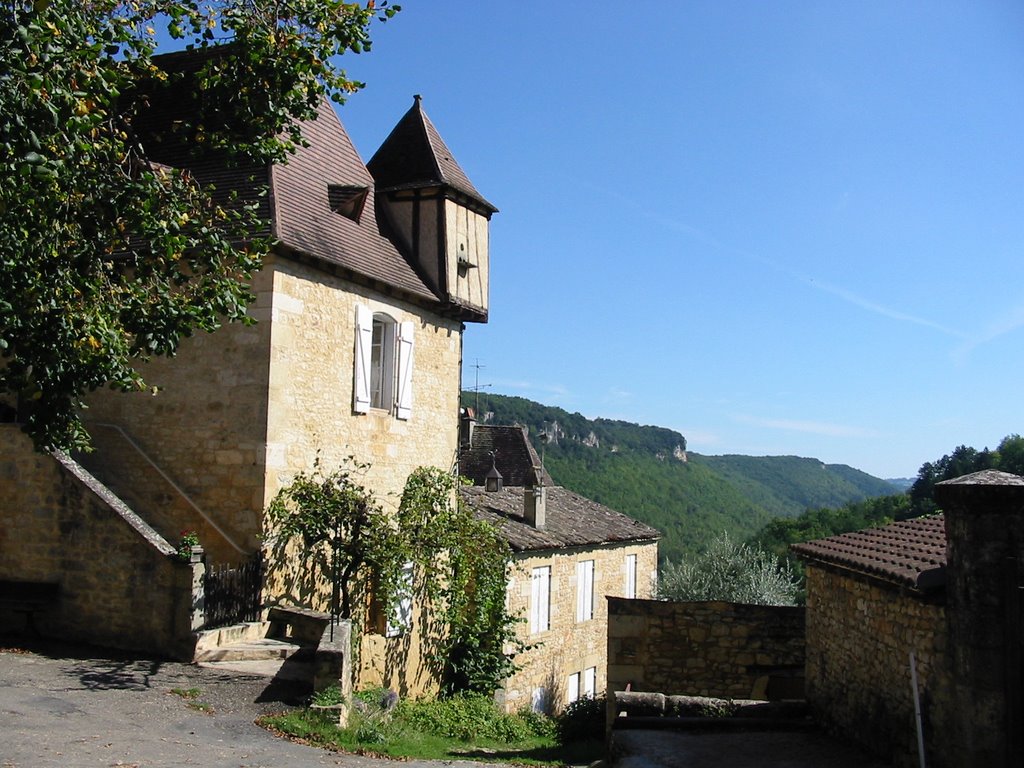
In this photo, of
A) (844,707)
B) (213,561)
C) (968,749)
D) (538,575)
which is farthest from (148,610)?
(538,575)

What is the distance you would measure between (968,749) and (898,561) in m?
2.06

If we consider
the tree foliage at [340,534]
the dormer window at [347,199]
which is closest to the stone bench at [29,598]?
the tree foliage at [340,534]

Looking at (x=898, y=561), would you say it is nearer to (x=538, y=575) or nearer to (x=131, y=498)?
(x=131, y=498)

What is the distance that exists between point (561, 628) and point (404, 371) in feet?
28.1

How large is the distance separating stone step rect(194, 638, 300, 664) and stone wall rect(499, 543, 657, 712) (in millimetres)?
6059

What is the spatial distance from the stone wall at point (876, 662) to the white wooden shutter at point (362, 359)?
23.8 ft

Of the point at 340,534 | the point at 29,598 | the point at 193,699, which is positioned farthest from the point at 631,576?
the point at 193,699

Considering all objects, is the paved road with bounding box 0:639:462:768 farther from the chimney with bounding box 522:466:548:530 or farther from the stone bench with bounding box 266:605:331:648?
the chimney with bounding box 522:466:548:530

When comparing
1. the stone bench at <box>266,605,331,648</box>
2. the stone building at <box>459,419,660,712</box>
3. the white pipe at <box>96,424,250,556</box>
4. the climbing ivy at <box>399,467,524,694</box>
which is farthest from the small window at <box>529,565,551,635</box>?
the white pipe at <box>96,424,250,556</box>

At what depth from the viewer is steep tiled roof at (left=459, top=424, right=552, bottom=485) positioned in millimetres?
33375

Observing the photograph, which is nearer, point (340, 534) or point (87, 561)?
point (87, 561)

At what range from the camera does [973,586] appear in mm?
8195

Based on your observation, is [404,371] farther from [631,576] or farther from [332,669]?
[631,576]

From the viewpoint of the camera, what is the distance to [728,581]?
101 ft
